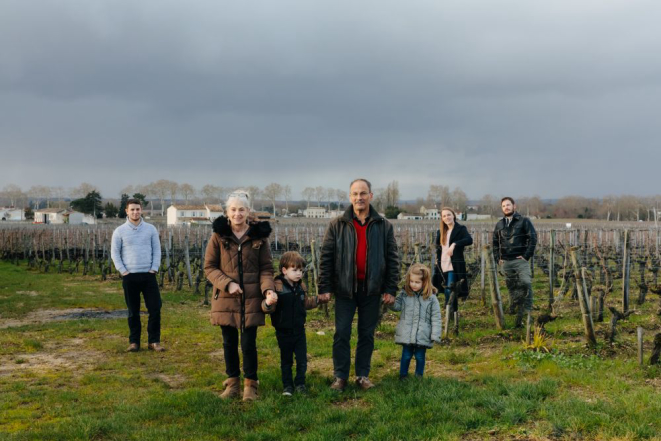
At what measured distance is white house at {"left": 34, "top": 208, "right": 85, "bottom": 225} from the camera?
279 ft

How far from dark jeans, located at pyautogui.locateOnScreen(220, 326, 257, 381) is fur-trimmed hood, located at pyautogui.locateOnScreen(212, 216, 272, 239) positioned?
33.3 inches

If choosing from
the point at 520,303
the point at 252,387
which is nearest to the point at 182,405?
the point at 252,387

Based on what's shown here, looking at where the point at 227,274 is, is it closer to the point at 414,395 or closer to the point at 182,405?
the point at 182,405

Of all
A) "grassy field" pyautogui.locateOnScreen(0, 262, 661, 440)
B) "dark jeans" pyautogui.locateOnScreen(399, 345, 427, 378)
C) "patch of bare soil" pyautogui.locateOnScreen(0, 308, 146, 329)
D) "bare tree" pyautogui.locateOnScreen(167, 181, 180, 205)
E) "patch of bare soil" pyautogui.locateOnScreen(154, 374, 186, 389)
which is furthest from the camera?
"bare tree" pyautogui.locateOnScreen(167, 181, 180, 205)

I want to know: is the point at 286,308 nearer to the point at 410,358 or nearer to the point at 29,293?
the point at 410,358

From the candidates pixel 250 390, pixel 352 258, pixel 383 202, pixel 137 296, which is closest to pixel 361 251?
pixel 352 258

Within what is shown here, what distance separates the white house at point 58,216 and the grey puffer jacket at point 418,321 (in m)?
86.6

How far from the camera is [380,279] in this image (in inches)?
189

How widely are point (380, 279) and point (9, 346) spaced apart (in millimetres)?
5935

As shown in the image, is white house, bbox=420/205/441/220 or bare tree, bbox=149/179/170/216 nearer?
white house, bbox=420/205/441/220

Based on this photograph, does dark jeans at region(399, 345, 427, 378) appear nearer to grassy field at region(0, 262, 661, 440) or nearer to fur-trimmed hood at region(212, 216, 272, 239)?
grassy field at region(0, 262, 661, 440)

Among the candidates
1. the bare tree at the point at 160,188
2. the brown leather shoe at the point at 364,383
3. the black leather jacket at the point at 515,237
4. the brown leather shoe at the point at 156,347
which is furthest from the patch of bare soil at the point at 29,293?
the bare tree at the point at 160,188

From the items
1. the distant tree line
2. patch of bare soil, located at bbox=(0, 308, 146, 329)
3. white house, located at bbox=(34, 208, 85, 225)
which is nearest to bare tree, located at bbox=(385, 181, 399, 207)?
the distant tree line

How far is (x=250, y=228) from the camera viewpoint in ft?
15.3
